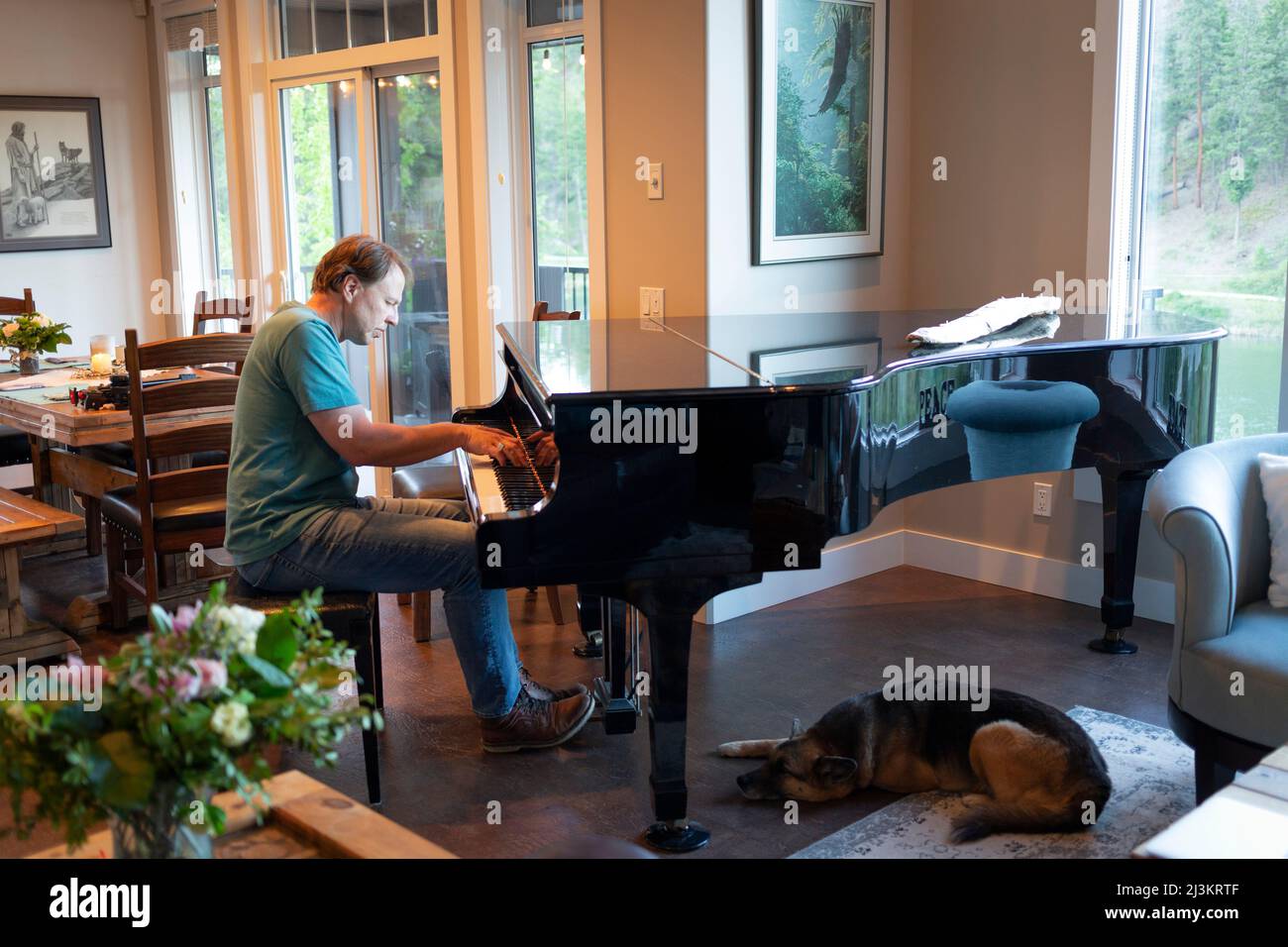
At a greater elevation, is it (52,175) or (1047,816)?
(52,175)

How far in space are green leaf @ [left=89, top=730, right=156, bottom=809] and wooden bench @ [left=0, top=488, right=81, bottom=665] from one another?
2.71m

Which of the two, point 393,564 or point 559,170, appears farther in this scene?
point 559,170

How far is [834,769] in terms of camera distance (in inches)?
115

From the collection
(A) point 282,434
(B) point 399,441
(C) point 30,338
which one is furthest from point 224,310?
(B) point 399,441

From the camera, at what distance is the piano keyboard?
8.93 feet

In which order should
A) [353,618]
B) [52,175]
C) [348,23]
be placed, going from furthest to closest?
1. [52,175]
2. [348,23]
3. [353,618]

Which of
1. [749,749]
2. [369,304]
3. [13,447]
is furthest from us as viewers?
[13,447]

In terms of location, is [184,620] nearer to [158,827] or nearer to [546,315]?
[158,827]

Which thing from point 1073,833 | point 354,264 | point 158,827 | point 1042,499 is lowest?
point 1073,833

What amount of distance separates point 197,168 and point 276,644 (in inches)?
270

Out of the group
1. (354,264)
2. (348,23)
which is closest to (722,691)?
(354,264)

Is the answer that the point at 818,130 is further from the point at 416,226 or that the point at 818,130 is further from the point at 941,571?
the point at 416,226
